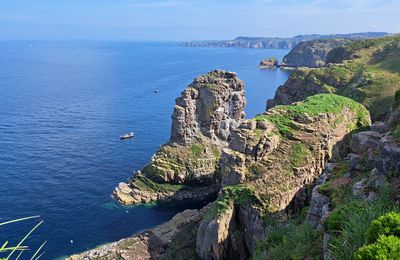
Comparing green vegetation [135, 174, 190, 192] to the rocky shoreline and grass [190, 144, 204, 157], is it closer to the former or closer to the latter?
the rocky shoreline

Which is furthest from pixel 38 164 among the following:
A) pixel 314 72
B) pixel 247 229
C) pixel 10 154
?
pixel 314 72

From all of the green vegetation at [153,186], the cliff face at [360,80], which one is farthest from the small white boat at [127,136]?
the cliff face at [360,80]

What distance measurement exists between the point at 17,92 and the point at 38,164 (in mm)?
97050

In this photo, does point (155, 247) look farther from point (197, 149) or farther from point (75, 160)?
point (75, 160)

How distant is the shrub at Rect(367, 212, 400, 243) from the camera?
17.4 metres

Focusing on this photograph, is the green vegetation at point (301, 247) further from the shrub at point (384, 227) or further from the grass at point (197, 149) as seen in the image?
the grass at point (197, 149)

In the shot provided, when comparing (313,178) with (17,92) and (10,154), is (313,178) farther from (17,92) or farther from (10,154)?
(17,92)

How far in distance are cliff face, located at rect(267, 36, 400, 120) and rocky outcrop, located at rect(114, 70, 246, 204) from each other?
23284 mm

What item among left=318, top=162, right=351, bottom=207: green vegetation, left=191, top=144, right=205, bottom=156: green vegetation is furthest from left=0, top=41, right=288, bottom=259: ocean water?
left=318, top=162, right=351, bottom=207: green vegetation

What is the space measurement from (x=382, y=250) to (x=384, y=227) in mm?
2147

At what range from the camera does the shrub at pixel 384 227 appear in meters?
17.4

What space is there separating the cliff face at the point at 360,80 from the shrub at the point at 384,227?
223 ft

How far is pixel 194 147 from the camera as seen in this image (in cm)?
9662

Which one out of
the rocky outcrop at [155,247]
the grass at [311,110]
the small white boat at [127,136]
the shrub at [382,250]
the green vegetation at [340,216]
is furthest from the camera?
the small white boat at [127,136]
